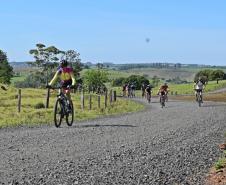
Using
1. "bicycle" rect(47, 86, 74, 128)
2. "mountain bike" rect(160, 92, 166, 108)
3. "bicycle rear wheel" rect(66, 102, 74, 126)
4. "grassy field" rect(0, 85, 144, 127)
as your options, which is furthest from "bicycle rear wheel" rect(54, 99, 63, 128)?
"mountain bike" rect(160, 92, 166, 108)

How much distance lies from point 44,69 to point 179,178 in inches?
4840

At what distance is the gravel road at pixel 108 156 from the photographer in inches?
355

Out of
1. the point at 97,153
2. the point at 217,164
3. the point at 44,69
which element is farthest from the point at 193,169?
the point at 44,69

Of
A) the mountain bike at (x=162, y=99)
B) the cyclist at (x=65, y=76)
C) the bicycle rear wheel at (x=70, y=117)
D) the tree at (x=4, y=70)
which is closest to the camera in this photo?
the cyclist at (x=65, y=76)

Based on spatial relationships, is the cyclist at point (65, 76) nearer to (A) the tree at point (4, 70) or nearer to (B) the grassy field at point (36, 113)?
(B) the grassy field at point (36, 113)

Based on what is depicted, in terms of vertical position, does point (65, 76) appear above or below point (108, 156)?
above

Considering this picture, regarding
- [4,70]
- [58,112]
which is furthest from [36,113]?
[4,70]

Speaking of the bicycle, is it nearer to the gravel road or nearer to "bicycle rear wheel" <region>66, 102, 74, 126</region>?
"bicycle rear wheel" <region>66, 102, 74, 126</region>

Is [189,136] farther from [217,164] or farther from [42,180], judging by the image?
[42,180]

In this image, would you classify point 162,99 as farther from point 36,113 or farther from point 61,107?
point 61,107

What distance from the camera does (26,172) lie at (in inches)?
360

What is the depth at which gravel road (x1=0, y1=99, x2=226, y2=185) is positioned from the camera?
902cm

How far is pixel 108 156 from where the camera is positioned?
11.0 m

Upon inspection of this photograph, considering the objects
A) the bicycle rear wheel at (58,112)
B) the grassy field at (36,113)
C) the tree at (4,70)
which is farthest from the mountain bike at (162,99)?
the tree at (4,70)
